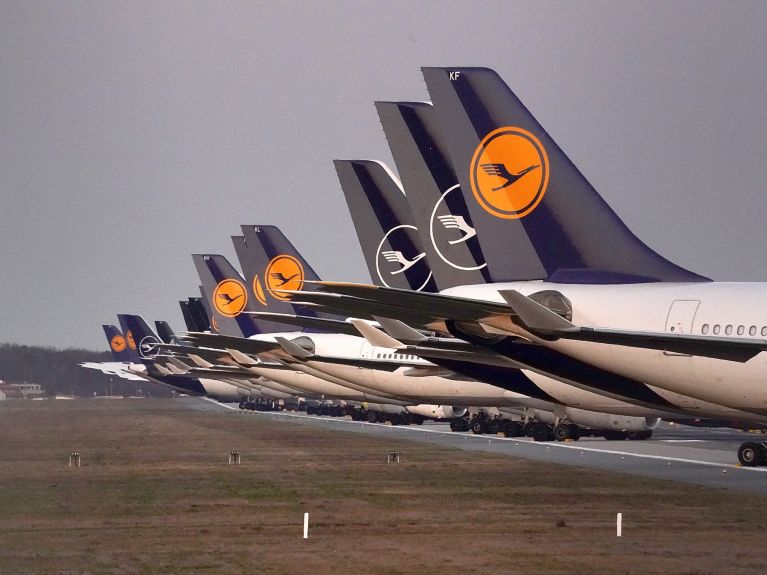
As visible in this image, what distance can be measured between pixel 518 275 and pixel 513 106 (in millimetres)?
3909

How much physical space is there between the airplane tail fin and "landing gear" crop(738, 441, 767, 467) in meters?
14.4

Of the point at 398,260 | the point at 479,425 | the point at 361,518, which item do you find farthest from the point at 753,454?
the point at 479,425

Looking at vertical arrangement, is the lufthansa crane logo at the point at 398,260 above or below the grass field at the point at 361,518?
above

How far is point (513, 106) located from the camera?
1248 inches

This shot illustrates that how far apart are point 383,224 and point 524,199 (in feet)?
60.1

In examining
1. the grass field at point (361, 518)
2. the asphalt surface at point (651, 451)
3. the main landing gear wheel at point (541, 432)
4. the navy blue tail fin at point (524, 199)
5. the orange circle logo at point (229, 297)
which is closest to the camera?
the grass field at point (361, 518)

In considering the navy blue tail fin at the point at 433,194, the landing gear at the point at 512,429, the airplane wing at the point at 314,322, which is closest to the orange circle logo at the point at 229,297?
the landing gear at the point at 512,429

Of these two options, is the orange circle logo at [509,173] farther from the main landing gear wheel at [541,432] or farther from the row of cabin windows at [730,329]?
the main landing gear wheel at [541,432]

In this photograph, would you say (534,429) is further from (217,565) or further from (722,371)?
(217,565)

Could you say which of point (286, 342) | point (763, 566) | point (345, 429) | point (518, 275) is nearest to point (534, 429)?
point (286, 342)

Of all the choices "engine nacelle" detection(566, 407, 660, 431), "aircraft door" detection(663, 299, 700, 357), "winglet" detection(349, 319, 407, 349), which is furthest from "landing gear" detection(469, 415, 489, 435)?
"aircraft door" detection(663, 299, 700, 357)

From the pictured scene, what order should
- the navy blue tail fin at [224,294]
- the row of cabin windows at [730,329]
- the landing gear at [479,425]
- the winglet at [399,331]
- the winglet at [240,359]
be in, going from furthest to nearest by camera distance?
the navy blue tail fin at [224,294] → the winglet at [240,359] → the landing gear at [479,425] → the winglet at [399,331] → the row of cabin windows at [730,329]

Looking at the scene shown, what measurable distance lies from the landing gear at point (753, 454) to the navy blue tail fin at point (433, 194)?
8903 mm

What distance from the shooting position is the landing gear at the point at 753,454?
125 ft
